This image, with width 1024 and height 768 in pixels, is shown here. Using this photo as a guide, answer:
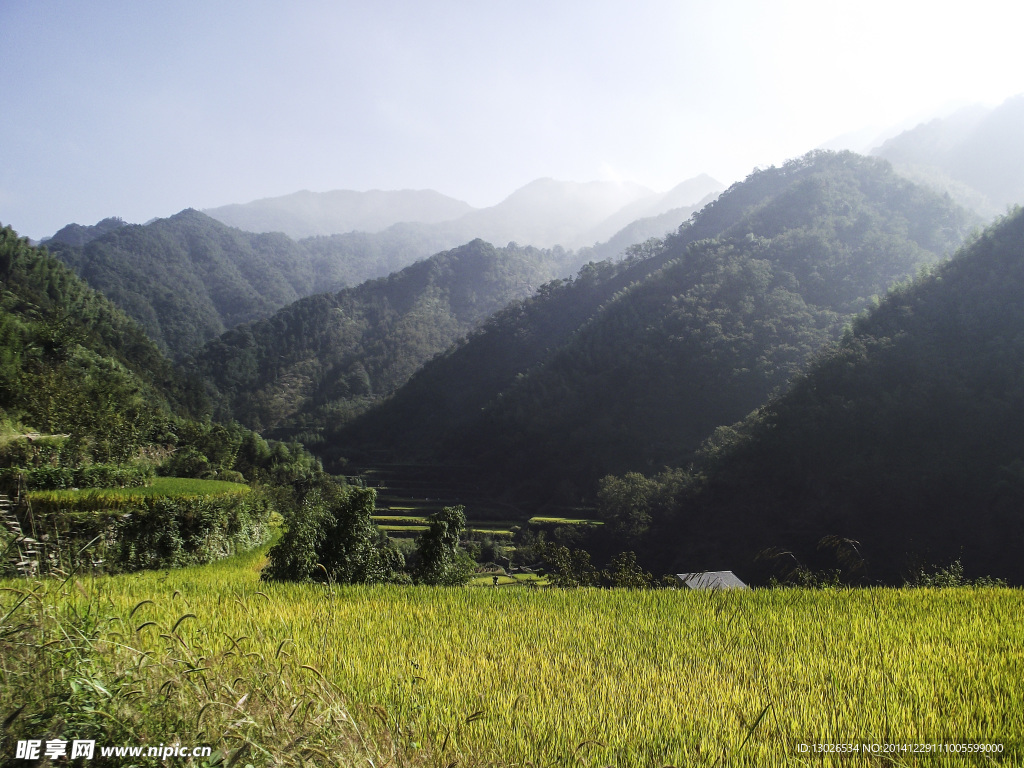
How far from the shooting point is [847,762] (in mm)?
2488

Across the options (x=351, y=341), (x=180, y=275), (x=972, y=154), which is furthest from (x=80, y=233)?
(x=972, y=154)

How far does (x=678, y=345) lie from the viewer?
8412cm

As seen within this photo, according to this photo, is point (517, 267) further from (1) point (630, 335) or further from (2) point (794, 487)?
(2) point (794, 487)

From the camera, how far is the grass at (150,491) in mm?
10820

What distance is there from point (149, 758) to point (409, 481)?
8115 cm

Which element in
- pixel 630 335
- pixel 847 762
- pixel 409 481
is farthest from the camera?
pixel 630 335

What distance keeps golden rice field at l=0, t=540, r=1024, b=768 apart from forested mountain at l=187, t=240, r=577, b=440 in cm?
10559

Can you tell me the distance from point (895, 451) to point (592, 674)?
53.7m

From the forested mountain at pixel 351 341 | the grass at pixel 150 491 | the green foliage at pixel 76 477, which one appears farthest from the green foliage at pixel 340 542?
the forested mountain at pixel 351 341

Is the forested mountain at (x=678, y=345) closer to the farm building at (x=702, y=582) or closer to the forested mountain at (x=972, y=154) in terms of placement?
the forested mountain at (x=972, y=154)

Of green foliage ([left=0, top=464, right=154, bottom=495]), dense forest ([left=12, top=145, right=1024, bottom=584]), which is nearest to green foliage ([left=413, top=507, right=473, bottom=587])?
dense forest ([left=12, top=145, right=1024, bottom=584])

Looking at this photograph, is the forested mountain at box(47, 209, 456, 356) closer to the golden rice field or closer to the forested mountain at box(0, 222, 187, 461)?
the forested mountain at box(0, 222, 187, 461)

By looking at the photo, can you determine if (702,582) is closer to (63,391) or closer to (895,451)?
(63,391)

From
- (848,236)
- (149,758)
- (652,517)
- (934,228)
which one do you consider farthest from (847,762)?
(934,228)
